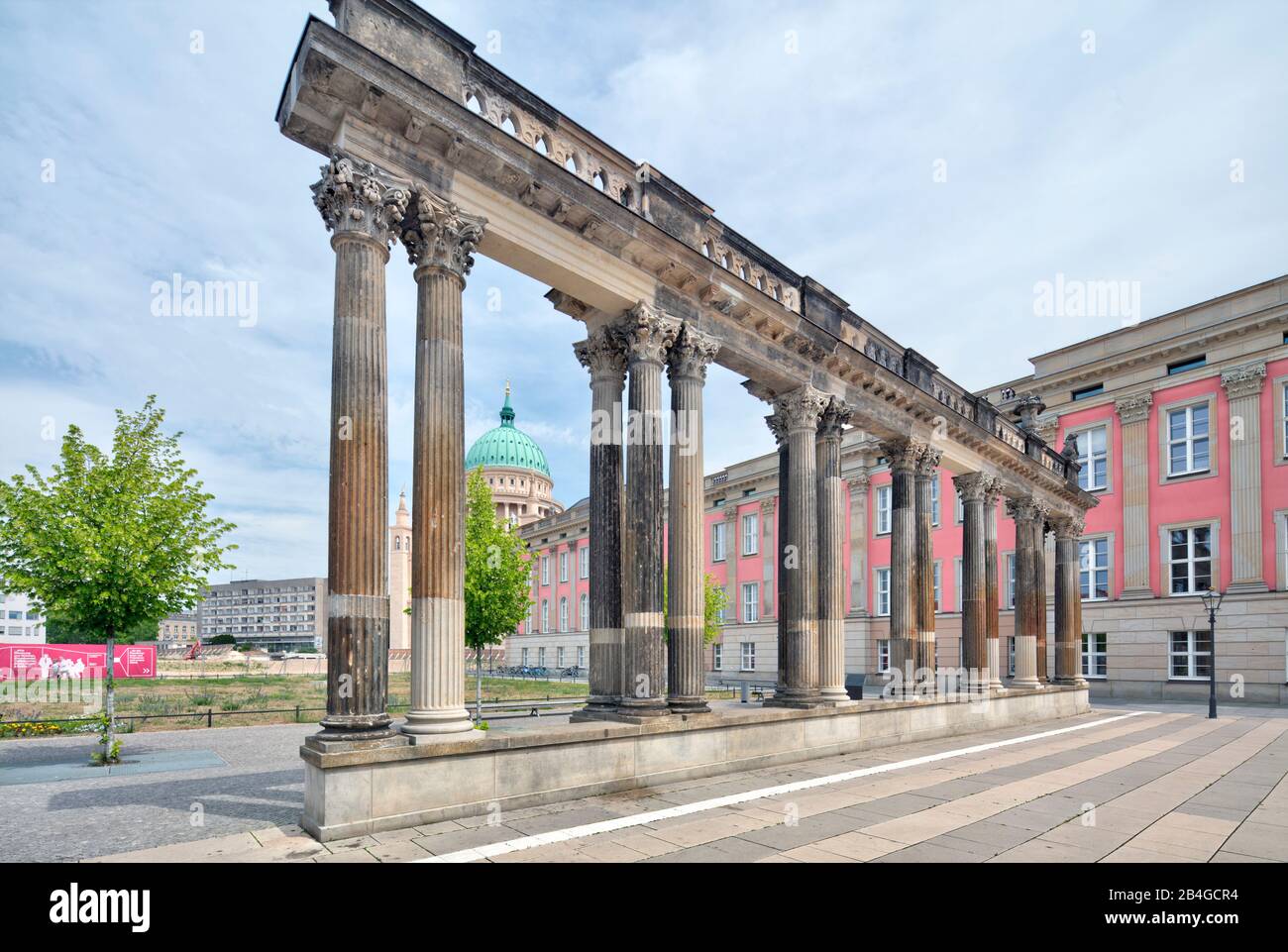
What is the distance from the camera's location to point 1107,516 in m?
36.3

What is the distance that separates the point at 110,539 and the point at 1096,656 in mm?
37442

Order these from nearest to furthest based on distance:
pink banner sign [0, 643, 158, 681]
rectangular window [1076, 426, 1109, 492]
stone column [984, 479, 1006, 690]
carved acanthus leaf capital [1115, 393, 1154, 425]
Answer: stone column [984, 479, 1006, 690], carved acanthus leaf capital [1115, 393, 1154, 425], pink banner sign [0, 643, 158, 681], rectangular window [1076, 426, 1109, 492]

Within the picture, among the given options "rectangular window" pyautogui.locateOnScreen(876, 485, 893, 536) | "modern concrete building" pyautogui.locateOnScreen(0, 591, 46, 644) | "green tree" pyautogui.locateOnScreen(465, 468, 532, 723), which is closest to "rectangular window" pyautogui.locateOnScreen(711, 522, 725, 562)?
"rectangular window" pyautogui.locateOnScreen(876, 485, 893, 536)

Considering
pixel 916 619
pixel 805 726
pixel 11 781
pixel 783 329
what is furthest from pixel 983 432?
Result: pixel 11 781

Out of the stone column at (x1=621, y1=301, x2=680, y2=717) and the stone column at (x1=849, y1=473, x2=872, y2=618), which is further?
the stone column at (x1=849, y1=473, x2=872, y2=618)

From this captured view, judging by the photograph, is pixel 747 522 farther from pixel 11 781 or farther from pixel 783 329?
pixel 11 781

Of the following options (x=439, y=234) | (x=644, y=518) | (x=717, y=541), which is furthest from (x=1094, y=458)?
(x=439, y=234)

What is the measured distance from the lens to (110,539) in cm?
1551

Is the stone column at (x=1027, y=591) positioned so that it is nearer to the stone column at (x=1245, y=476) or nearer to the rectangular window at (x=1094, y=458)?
the stone column at (x=1245, y=476)

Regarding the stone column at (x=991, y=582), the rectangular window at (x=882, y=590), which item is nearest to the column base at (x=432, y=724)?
the stone column at (x=991, y=582)

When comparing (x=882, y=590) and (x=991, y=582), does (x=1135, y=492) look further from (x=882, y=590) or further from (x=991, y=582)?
(x=991, y=582)

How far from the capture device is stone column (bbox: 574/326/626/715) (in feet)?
40.0

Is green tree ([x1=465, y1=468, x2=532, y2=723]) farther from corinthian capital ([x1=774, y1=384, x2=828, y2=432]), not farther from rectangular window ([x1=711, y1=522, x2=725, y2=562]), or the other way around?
rectangular window ([x1=711, y1=522, x2=725, y2=562])

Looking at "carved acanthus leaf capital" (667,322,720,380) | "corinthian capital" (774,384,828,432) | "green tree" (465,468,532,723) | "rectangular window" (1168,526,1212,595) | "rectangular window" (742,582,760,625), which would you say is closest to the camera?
"carved acanthus leaf capital" (667,322,720,380)
